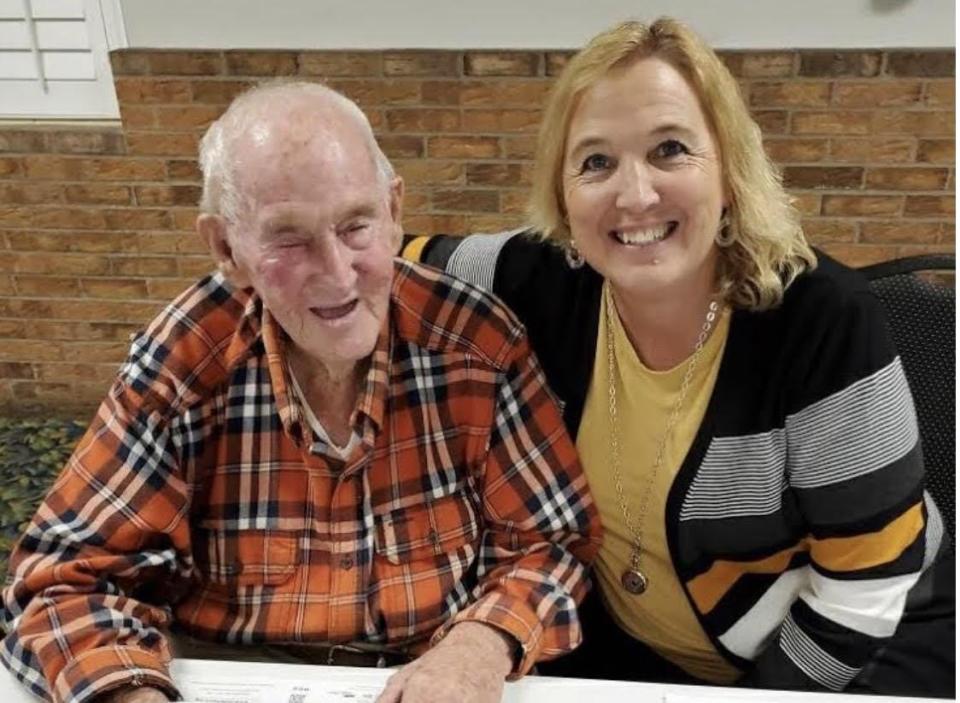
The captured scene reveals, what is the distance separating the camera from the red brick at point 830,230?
288 centimetres

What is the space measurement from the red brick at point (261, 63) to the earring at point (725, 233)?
77.8 inches

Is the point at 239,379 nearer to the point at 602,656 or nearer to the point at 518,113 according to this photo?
the point at 602,656

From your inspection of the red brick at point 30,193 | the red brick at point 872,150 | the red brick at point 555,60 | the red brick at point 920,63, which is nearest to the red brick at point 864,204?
the red brick at point 872,150

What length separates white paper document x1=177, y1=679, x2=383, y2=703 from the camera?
1.00 m

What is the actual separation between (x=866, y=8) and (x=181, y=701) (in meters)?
2.56

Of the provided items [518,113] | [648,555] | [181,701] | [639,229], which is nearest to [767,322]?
[639,229]

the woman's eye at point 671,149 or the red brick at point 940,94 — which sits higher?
the red brick at point 940,94

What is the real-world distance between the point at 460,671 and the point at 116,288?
2637 mm

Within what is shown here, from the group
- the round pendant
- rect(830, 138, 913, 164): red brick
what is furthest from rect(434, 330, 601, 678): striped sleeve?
rect(830, 138, 913, 164): red brick

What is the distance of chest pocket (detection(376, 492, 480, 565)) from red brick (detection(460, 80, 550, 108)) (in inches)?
72.1

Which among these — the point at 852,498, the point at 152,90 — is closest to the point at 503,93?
the point at 152,90

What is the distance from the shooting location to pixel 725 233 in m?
1.24

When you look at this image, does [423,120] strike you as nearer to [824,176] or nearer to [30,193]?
[824,176]

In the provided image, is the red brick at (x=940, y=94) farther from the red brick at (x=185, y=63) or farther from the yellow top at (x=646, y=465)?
the red brick at (x=185, y=63)
